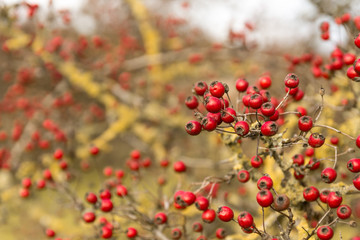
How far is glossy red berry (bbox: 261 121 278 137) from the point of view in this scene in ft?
4.90

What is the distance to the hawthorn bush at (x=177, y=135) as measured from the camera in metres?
1.74

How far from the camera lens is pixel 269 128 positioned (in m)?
1.50

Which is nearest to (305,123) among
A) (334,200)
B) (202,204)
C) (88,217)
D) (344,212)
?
(334,200)

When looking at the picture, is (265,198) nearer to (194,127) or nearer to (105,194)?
(194,127)

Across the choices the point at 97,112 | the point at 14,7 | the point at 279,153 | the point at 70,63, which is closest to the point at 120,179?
the point at 279,153

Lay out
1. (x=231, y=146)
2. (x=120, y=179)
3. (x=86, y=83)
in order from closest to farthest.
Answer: (x=231, y=146) < (x=120, y=179) < (x=86, y=83)

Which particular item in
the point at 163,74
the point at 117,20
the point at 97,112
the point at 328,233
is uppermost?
the point at 328,233

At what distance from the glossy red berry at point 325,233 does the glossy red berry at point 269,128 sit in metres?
0.60

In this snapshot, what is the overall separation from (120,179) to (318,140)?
228cm

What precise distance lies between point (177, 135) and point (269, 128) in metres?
6.33

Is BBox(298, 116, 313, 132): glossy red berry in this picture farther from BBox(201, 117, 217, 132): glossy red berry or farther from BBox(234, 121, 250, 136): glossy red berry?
BBox(201, 117, 217, 132): glossy red berry

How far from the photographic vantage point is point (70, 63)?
6246mm

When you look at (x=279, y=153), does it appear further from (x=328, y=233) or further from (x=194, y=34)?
(x=194, y=34)

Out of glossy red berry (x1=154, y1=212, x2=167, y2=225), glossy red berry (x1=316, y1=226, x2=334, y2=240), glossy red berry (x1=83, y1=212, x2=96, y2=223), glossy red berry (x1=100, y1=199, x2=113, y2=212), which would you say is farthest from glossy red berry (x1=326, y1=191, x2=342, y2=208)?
glossy red berry (x1=83, y1=212, x2=96, y2=223)
